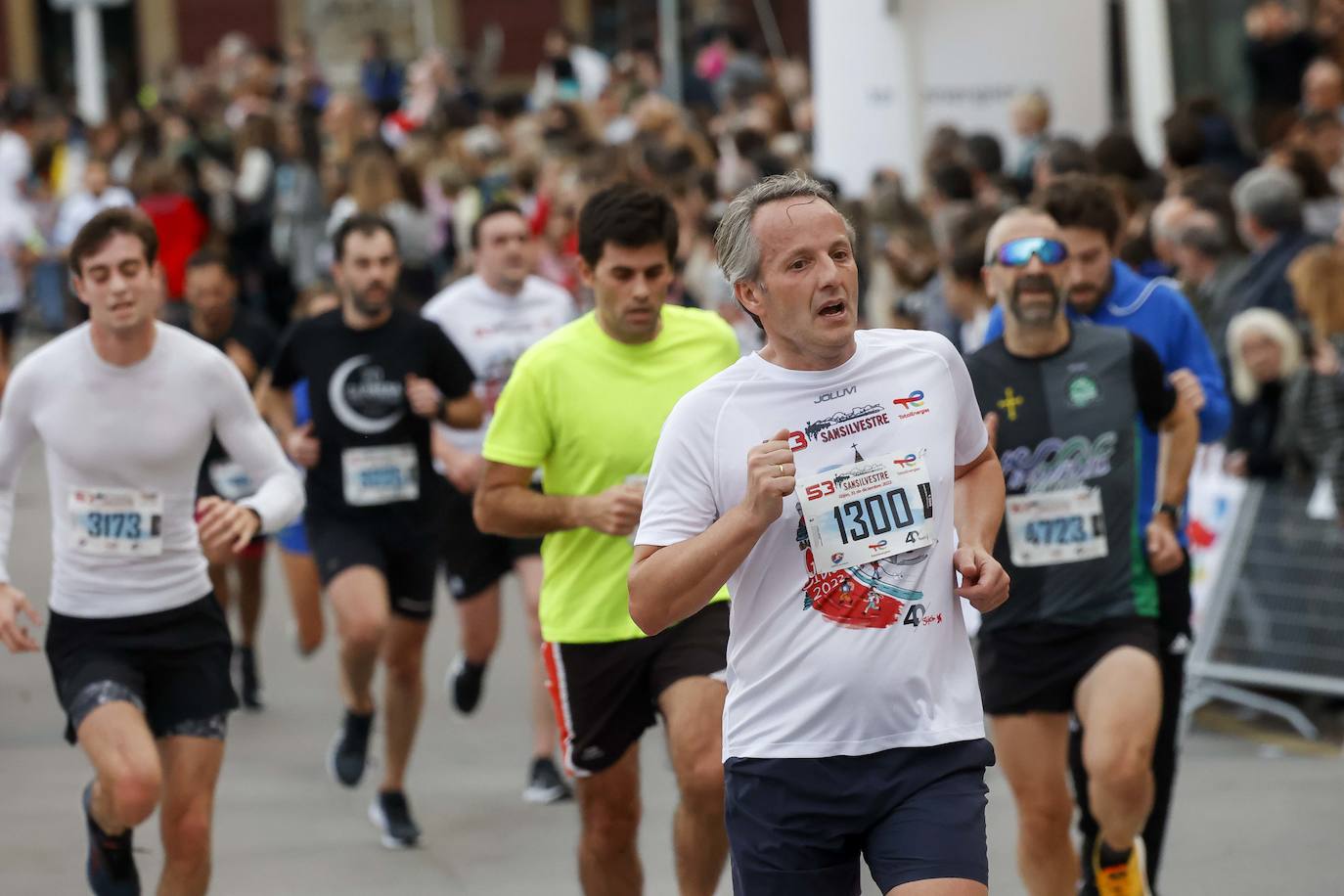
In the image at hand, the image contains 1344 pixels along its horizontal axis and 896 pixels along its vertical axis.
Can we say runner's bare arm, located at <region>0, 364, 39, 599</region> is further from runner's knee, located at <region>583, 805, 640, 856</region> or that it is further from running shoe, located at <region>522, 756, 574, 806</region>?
running shoe, located at <region>522, 756, 574, 806</region>

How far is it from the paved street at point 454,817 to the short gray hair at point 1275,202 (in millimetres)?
2086

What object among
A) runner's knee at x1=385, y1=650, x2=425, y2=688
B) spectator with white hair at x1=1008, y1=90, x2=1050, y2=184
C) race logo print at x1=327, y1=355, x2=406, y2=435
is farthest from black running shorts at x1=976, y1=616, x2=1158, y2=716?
spectator with white hair at x1=1008, y1=90, x2=1050, y2=184

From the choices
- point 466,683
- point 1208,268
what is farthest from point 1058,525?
point 1208,268

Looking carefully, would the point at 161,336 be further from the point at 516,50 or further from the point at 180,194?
the point at 516,50

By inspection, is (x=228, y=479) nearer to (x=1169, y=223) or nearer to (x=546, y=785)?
(x=546, y=785)

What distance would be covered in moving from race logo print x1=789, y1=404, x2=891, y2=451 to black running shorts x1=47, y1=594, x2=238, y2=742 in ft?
7.54

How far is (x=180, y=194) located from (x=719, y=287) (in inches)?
259

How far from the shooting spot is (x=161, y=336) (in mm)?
5727

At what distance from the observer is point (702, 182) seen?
1197 centimetres

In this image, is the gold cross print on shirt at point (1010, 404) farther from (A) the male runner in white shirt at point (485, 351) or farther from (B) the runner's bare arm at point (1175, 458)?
(A) the male runner in white shirt at point (485, 351)

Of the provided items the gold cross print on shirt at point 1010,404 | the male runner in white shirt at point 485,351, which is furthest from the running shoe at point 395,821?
the gold cross print on shirt at point 1010,404

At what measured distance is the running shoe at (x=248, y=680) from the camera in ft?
32.0

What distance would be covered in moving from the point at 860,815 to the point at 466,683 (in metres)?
4.84

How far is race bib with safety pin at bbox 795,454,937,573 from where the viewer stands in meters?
3.93
